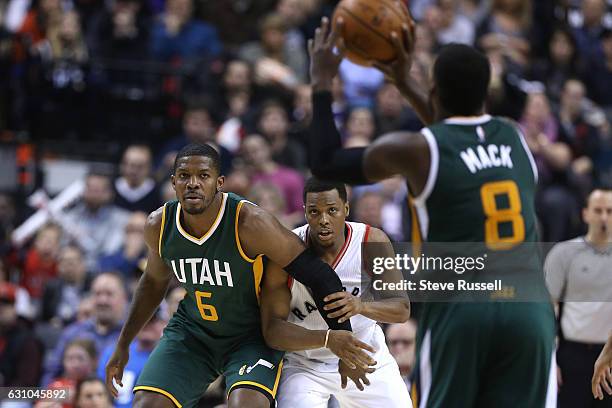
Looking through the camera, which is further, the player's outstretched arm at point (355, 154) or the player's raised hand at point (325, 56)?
the player's raised hand at point (325, 56)

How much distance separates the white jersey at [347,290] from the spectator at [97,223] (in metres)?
4.48

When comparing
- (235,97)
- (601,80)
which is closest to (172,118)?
(235,97)

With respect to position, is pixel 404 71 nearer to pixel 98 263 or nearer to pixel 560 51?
pixel 98 263

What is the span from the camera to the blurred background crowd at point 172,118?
957 centimetres

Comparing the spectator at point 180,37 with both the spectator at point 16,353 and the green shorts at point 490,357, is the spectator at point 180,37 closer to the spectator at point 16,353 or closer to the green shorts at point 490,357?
the spectator at point 16,353

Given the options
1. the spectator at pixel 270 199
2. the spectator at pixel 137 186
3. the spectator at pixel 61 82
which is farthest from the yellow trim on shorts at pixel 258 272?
the spectator at pixel 61 82

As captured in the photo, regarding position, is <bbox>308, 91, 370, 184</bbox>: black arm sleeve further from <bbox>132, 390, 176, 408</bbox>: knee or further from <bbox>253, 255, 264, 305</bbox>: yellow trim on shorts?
<bbox>132, 390, 176, 408</bbox>: knee

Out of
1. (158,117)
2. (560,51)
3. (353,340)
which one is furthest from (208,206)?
(560,51)

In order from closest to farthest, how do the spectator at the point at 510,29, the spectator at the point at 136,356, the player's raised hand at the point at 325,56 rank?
the player's raised hand at the point at 325,56 → the spectator at the point at 136,356 → the spectator at the point at 510,29

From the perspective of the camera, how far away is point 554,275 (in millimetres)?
7113

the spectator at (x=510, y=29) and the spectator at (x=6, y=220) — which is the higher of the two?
the spectator at (x=510, y=29)

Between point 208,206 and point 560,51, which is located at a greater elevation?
point 560,51

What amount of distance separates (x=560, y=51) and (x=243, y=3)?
12.3 feet

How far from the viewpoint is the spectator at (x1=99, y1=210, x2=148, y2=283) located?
9570mm
